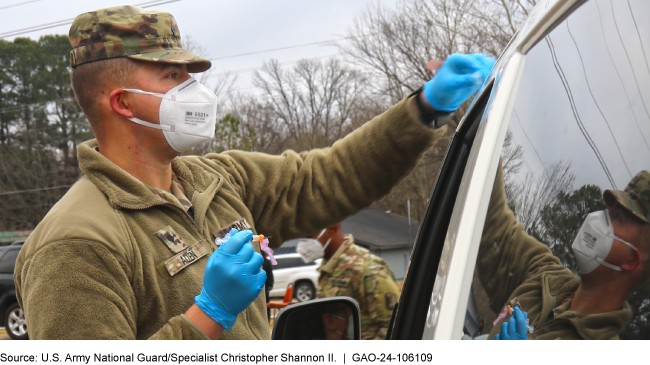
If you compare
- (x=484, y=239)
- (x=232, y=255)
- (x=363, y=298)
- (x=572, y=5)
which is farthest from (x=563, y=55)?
(x=363, y=298)

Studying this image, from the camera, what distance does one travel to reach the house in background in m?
22.9

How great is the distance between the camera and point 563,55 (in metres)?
0.93

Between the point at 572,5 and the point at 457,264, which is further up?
the point at 572,5

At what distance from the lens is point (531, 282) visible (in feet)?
2.89

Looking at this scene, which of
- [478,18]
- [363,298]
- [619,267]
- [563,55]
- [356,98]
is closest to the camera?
[619,267]

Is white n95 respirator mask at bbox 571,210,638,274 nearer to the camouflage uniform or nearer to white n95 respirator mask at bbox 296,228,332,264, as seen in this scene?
the camouflage uniform

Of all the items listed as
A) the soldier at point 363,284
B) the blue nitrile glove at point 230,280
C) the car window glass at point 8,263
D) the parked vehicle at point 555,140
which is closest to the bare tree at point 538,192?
the parked vehicle at point 555,140

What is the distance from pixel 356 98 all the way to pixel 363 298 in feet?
91.9

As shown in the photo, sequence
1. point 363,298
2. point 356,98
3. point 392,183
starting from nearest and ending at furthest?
1. point 392,183
2. point 363,298
3. point 356,98

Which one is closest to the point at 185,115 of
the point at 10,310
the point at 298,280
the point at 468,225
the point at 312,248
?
the point at 468,225

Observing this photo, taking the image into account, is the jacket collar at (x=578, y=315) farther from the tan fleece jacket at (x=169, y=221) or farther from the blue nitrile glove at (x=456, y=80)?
the blue nitrile glove at (x=456, y=80)

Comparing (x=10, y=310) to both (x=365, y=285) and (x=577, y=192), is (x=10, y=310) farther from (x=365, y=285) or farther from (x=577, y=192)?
(x=577, y=192)
